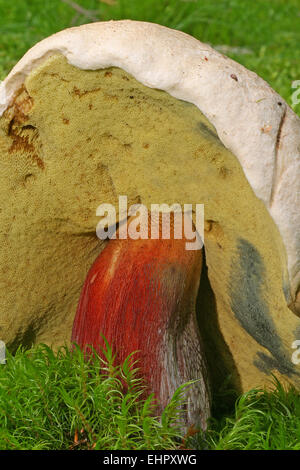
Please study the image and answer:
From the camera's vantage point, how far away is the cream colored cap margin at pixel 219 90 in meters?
0.86

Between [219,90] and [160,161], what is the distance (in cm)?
20

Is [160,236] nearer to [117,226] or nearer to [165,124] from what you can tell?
[117,226]

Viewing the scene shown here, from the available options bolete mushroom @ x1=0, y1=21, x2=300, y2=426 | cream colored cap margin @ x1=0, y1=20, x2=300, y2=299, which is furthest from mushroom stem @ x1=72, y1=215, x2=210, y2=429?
cream colored cap margin @ x1=0, y1=20, x2=300, y2=299

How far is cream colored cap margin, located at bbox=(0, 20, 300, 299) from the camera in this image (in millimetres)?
861

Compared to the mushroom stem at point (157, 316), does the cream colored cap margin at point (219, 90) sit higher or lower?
→ higher

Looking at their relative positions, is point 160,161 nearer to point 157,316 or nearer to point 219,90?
point 219,90

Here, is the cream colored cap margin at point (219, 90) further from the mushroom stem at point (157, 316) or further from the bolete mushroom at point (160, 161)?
the mushroom stem at point (157, 316)

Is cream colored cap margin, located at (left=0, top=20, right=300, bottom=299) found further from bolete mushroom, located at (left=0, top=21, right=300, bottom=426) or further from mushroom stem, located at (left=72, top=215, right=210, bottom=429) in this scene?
mushroom stem, located at (left=72, top=215, right=210, bottom=429)

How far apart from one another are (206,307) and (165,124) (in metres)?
0.54

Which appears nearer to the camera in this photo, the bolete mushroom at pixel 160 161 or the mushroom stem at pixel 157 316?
the bolete mushroom at pixel 160 161

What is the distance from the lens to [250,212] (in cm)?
95

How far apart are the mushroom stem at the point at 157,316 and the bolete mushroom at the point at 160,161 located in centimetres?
7

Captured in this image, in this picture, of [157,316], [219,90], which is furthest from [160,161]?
[157,316]

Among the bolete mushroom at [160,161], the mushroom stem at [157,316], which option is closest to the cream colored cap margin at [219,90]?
the bolete mushroom at [160,161]
